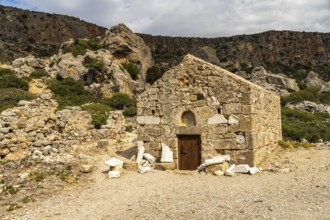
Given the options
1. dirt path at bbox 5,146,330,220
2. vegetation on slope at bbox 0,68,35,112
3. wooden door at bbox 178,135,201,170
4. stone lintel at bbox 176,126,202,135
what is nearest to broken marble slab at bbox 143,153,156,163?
wooden door at bbox 178,135,201,170

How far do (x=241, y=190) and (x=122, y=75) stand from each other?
78.5ft

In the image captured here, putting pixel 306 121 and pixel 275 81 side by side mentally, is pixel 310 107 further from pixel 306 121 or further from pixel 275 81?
pixel 275 81

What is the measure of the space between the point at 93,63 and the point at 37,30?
2765 cm

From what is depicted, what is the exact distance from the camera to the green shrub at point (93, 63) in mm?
29312

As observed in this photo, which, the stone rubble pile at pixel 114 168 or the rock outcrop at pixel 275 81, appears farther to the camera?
the rock outcrop at pixel 275 81

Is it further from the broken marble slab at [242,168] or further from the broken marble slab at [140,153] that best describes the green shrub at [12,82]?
the broken marble slab at [242,168]

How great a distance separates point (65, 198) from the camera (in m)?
8.02

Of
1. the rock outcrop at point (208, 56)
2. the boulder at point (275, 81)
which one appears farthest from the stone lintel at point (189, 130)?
the rock outcrop at point (208, 56)

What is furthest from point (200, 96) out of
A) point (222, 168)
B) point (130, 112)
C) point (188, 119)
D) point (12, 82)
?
point (12, 82)

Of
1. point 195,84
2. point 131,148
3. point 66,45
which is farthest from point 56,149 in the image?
point 66,45

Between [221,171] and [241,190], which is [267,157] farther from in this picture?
[241,190]

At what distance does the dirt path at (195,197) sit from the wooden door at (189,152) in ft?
2.95

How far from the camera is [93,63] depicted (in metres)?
29.7

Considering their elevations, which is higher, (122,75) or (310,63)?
(310,63)
